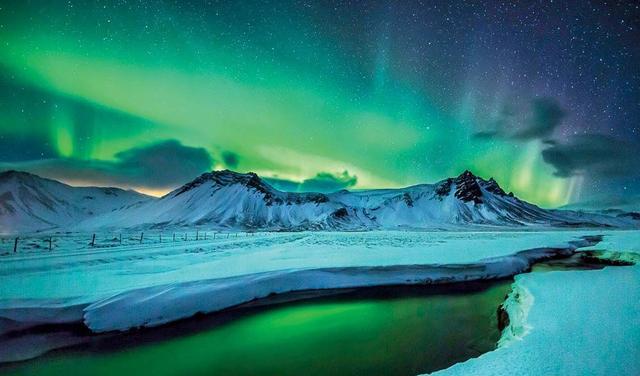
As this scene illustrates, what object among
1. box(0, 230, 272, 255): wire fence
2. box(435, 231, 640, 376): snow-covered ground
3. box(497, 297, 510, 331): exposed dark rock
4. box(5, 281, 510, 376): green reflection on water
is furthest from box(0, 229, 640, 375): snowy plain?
box(0, 230, 272, 255): wire fence

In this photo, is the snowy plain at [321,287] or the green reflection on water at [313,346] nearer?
the snowy plain at [321,287]

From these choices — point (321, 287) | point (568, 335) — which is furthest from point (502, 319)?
point (321, 287)

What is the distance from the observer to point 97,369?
973cm

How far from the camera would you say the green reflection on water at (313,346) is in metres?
9.65

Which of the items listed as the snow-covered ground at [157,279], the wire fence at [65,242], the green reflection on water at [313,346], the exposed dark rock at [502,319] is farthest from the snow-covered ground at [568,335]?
the wire fence at [65,242]

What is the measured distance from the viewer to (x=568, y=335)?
8.13 metres

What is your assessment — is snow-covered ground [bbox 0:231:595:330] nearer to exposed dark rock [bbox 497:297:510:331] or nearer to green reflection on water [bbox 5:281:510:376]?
green reflection on water [bbox 5:281:510:376]

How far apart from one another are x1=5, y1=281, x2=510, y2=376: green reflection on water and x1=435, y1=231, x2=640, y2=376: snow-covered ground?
1627 millimetres

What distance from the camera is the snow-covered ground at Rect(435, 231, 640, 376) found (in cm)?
647

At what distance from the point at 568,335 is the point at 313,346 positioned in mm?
7433

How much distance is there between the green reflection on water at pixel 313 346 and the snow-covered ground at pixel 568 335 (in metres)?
1.63

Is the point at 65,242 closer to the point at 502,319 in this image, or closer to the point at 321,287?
the point at 321,287

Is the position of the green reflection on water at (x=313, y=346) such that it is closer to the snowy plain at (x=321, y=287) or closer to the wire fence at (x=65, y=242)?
the snowy plain at (x=321, y=287)

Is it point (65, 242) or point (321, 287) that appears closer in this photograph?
point (321, 287)
